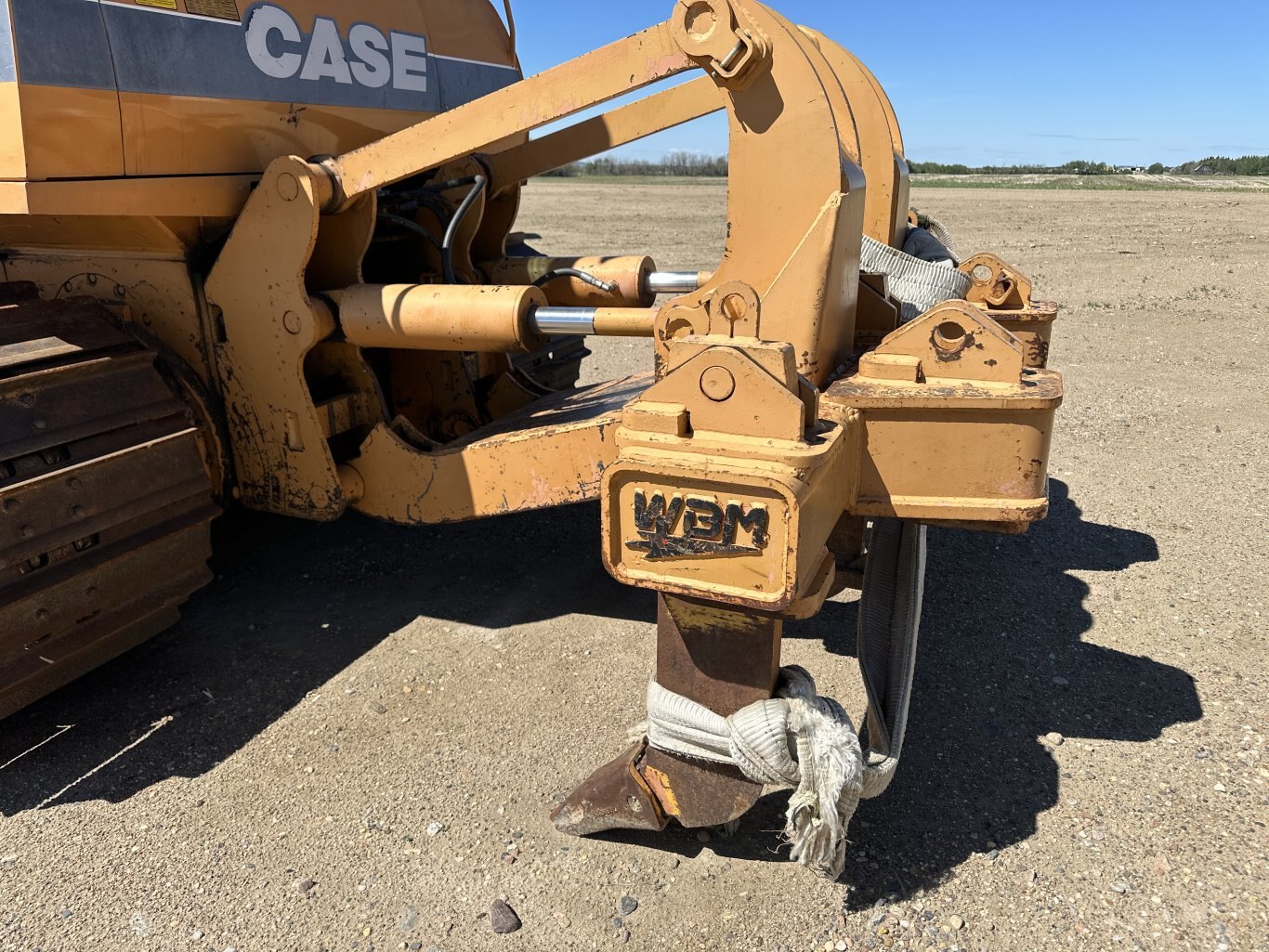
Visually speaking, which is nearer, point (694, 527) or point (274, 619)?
point (694, 527)

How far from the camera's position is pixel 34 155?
98.7 inches

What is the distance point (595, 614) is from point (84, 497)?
1.62 m

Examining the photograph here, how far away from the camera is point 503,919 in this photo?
2078 millimetres

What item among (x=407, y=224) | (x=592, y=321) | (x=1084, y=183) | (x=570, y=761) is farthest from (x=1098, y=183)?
(x=570, y=761)

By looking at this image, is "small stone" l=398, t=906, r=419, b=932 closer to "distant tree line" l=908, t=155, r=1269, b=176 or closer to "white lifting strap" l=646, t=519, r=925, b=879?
"white lifting strap" l=646, t=519, r=925, b=879

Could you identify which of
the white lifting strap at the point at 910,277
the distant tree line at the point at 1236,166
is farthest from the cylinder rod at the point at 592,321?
the distant tree line at the point at 1236,166

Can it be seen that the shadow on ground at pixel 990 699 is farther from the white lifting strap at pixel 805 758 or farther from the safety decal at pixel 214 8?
the safety decal at pixel 214 8

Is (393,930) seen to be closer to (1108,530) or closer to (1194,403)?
(1108,530)

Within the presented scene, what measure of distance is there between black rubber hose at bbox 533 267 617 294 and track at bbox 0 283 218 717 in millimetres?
1575

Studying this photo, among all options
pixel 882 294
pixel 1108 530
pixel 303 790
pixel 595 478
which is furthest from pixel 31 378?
pixel 1108 530

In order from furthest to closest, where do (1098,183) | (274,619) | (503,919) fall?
1. (1098,183)
2. (274,619)
3. (503,919)

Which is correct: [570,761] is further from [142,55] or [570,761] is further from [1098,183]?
[1098,183]

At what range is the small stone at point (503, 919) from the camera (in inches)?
81.0

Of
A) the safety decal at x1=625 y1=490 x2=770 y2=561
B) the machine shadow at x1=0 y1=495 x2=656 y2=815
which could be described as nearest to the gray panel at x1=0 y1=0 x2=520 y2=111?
the machine shadow at x1=0 y1=495 x2=656 y2=815
